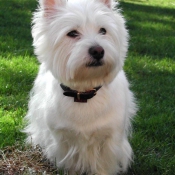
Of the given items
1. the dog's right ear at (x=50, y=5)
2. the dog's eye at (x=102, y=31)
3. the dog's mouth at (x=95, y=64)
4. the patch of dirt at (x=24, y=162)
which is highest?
the dog's right ear at (x=50, y=5)

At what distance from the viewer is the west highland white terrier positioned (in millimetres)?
3047

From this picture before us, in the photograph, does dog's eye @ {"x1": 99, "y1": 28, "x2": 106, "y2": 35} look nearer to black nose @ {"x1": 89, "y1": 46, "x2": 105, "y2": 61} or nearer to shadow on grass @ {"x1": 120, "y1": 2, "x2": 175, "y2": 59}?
black nose @ {"x1": 89, "y1": 46, "x2": 105, "y2": 61}

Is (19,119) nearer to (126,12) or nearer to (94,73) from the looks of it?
(94,73)

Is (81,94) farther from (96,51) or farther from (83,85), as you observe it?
(96,51)

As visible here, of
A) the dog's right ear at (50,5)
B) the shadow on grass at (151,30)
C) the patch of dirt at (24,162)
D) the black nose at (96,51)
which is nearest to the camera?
the black nose at (96,51)

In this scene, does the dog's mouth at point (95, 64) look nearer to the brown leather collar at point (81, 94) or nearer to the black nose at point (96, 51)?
the black nose at point (96, 51)

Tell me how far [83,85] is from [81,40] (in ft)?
1.27

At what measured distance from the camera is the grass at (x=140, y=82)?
4058 mm

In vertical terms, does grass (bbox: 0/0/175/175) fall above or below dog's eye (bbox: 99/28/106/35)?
below

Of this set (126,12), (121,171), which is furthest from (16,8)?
(121,171)

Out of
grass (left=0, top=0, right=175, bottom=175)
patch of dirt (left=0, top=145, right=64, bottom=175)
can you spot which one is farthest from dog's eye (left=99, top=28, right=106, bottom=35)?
grass (left=0, top=0, right=175, bottom=175)

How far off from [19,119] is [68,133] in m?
1.28

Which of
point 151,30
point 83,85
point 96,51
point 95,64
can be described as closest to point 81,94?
point 83,85

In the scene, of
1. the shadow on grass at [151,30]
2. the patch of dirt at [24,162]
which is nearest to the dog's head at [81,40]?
the patch of dirt at [24,162]
